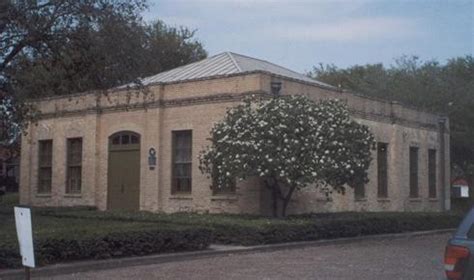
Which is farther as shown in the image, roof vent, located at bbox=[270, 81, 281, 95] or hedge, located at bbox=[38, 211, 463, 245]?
roof vent, located at bbox=[270, 81, 281, 95]

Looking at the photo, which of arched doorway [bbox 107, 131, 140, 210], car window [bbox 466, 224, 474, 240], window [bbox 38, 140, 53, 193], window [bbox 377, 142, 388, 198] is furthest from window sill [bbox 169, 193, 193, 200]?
car window [bbox 466, 224, 474, 240]

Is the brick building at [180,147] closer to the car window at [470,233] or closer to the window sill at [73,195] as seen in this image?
the window sill at [73,195]

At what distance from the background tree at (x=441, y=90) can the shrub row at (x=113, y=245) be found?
82.5 feet

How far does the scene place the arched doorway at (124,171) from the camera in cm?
2650

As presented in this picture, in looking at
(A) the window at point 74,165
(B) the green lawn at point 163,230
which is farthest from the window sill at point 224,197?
(A) the window at point 74,165

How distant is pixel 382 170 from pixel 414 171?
317cm

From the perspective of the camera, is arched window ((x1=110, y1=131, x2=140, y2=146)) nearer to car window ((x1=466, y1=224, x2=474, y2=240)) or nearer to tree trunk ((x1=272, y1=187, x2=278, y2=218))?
tree trunk ((x1=272, y1=187, x2=278, y2=218))

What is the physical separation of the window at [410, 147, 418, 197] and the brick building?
54mm

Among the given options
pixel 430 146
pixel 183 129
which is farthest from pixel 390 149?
pixel 183 129

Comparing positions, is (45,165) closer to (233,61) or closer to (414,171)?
(233,61)

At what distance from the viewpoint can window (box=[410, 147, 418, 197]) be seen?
1260 inches

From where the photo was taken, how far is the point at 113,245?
14547mm

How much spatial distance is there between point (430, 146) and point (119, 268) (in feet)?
74.7

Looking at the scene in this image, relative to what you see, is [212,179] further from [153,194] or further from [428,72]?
[428,72]
